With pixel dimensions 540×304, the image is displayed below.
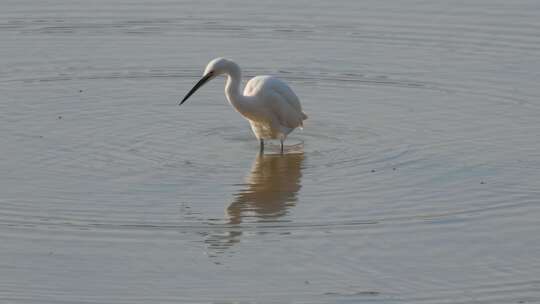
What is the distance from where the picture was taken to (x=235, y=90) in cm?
1359

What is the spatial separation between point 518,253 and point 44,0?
1194 centimetres

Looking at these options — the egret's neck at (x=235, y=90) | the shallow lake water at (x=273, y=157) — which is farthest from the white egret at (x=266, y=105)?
the shallow lake water at (x=273, y=157)

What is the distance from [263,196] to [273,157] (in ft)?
5.63

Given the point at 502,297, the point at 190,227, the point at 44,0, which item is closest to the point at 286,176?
the point at 190,227

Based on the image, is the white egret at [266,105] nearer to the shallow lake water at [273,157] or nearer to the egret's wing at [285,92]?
the egret's wing at [285,92]

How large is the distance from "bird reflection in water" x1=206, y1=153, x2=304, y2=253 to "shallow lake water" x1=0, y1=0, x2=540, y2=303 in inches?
1.3

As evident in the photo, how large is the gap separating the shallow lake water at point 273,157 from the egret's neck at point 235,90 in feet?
1.76

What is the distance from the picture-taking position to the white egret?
536 inches

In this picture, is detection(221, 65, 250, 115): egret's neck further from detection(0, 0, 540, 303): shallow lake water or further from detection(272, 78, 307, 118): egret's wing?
detection(0, 0, 540, 303): shallow lake water

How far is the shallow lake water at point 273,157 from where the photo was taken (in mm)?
9609

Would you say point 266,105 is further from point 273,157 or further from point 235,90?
point 273,157

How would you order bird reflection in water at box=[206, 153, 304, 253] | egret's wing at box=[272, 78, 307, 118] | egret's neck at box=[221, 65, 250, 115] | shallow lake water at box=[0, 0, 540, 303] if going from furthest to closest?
egret's wing at box=[272, 78, 307, 118] < egret's neck at box=[221, 65, 250, 115] < bird reflection in water at box=[206, 153, 304, 253] < shallow lake water at box=[0, 0, 540, 303]

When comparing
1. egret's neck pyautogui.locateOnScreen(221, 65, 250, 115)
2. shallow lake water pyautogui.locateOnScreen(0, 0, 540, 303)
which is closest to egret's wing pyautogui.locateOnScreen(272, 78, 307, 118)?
egret's neck pyautogui.locateOnScreen(221, 65, 250, 115)

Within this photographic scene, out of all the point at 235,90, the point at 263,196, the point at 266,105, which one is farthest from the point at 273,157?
the point at 263,196
